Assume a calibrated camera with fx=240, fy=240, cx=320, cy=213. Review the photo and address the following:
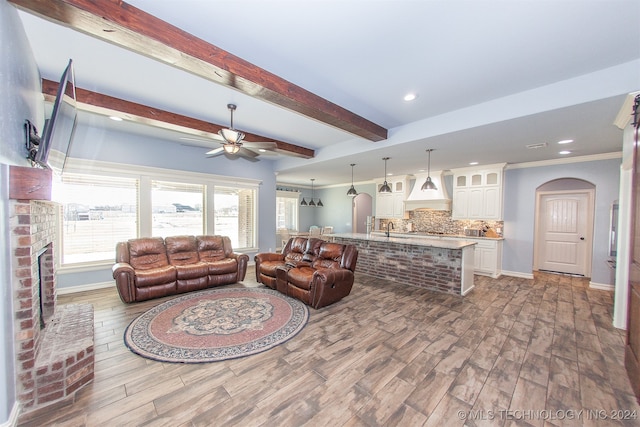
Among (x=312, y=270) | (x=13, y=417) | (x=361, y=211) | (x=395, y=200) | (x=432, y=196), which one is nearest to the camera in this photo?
(x=13, y=417)

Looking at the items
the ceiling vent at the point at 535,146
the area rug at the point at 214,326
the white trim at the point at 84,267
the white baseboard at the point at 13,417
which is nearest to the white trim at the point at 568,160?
the ceiling vent at the point at 535,146

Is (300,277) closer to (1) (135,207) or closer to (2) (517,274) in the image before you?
(1) (135,207)

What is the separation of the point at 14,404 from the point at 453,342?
148 inches

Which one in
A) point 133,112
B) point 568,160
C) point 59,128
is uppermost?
point 133,112

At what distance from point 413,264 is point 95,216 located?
616cm

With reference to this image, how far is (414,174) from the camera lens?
7383 mm

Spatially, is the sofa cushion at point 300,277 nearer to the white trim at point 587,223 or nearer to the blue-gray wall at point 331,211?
the white trim at point 587,223

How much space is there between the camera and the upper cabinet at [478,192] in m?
5.85

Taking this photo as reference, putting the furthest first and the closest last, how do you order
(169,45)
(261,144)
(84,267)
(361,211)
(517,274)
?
(361,211) → (517,274) → (84,267) → (261,144) → (169,45)

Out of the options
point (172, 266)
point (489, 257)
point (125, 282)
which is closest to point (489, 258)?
point (489, 257)

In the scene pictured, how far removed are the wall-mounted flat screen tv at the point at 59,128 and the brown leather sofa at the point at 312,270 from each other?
2.98m

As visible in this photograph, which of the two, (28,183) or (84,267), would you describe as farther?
(84,267)

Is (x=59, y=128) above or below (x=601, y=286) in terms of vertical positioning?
above

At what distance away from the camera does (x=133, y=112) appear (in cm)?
334
